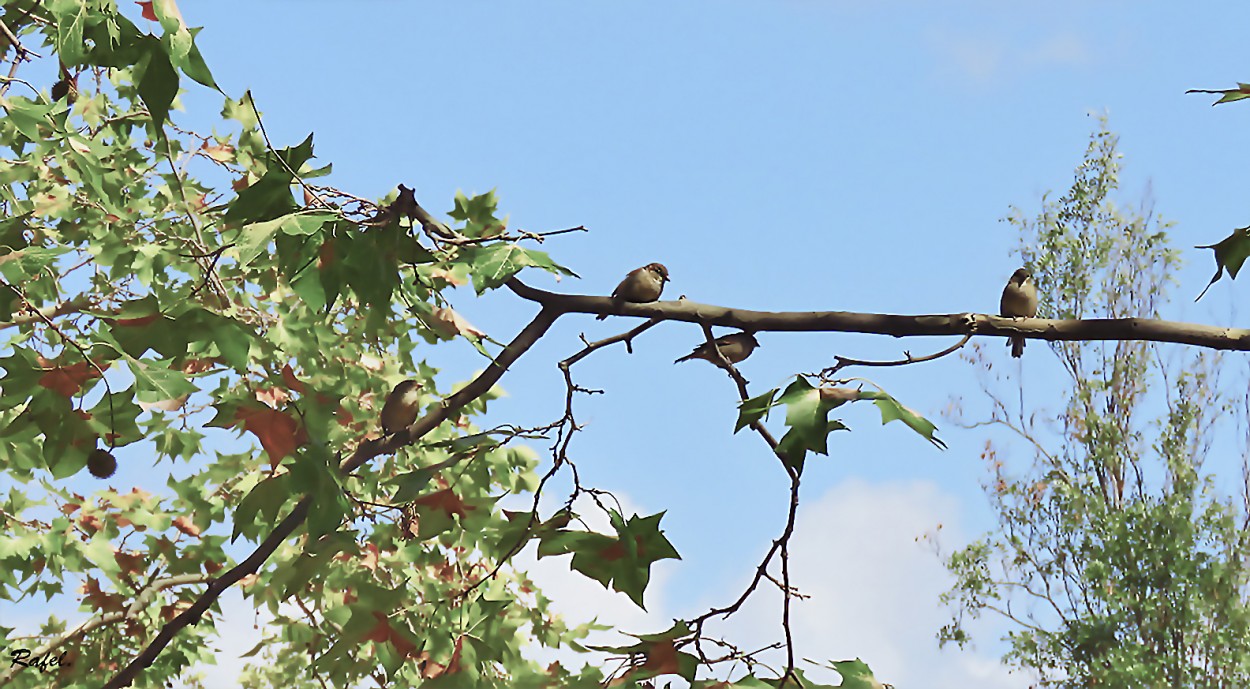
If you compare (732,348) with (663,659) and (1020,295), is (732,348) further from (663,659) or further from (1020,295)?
(1020,295)

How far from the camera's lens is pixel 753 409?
1.82 meters

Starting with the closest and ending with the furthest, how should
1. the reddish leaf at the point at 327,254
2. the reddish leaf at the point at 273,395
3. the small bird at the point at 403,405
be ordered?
the reddish leaf at the point at 327,254
the small bird at the point at 403,405
the reddish leaf at the point at 273,395

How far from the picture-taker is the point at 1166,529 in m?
13.1

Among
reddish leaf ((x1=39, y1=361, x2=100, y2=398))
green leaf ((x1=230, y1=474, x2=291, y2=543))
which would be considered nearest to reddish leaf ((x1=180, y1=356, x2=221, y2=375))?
reddish leaf ((x1=39, y1=361, x2=100, y2=398))

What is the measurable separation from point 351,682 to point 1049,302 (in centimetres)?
1170

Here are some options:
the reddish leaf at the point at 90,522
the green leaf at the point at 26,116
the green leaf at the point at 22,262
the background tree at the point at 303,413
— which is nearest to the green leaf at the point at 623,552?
the background tree at the point at 303,413

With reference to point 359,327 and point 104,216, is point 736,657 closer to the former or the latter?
point 359,327

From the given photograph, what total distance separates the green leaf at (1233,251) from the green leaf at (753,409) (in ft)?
3.05

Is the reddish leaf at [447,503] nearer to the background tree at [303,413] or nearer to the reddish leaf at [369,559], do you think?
the background tree at [303,413]

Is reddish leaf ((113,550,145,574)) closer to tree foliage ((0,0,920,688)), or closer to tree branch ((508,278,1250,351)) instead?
tree foliage ((0,0,920,688))

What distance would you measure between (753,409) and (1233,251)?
1037 mm

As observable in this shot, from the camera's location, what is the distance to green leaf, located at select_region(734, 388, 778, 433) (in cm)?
181

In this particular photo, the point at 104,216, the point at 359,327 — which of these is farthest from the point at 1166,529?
the point at 104,216

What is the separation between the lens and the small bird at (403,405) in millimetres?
2543
